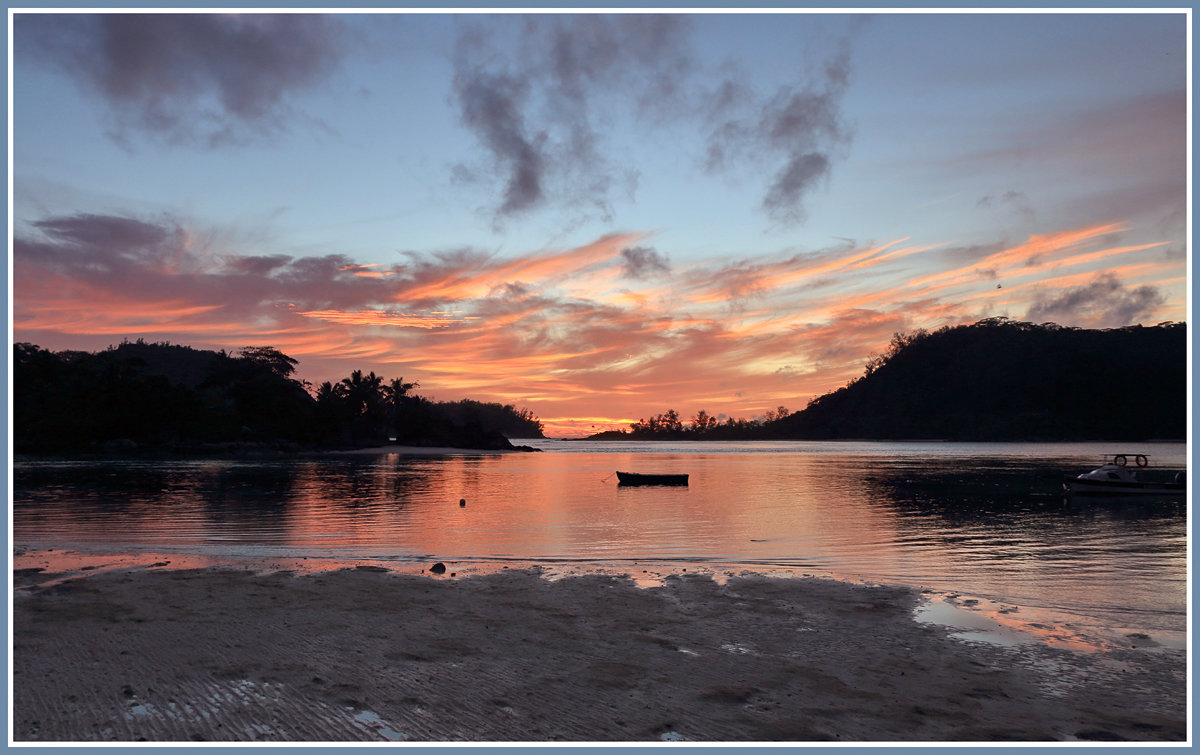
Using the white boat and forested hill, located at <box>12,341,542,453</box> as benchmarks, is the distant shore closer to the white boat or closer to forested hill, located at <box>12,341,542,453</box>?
forested hill, located at <box>12,341,542,453</box>

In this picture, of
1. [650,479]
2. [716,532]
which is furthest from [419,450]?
[716,532]

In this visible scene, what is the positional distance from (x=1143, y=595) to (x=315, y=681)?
17.8 meters

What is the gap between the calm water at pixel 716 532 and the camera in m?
18.6

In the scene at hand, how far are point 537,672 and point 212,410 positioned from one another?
15022cm

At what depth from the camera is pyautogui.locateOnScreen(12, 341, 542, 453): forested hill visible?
4491 inches

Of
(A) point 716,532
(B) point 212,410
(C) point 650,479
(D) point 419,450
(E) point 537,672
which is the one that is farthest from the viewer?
(D) point 419,450

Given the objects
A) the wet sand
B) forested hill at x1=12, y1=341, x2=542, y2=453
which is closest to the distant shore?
forested hill at x1=12, y1=341, x2=542, y2=453

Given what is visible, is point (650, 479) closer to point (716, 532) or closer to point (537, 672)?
point (716, 532)

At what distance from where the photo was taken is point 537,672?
33.0 feet

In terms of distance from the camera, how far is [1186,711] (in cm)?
916

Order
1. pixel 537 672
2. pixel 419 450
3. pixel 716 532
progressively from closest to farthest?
pixel 537 672 → pixel 716 532 → pixel 419 450

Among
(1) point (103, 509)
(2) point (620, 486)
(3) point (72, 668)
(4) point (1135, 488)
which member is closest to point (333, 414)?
(2) point (620, 486)

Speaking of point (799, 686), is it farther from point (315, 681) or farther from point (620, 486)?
point (620, 486)

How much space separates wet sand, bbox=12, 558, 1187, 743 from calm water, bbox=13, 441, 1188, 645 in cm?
455
